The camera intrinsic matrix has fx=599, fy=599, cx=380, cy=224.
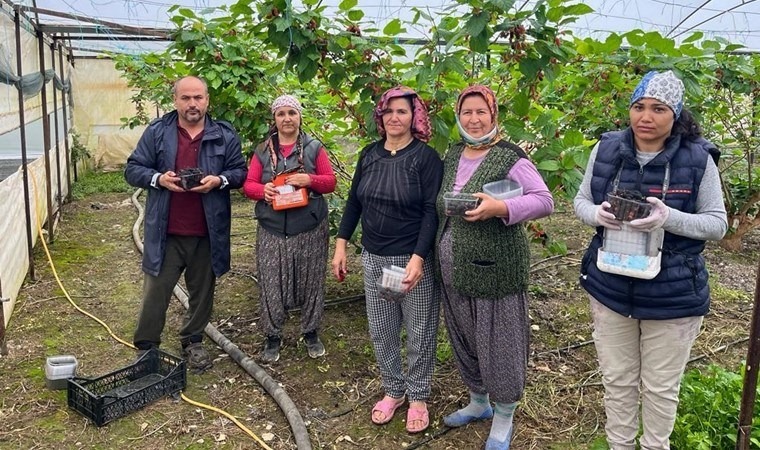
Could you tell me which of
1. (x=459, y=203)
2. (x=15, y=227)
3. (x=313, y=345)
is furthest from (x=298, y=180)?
(x=15, y=227)

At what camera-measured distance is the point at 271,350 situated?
3549mm

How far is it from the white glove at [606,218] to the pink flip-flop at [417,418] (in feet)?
4.19

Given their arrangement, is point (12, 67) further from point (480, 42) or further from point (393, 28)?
point (480, 42)

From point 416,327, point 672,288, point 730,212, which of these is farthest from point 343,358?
point 730,212

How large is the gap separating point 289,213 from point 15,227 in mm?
2869

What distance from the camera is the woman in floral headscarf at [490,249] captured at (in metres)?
2.33

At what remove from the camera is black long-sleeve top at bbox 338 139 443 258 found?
101 inches

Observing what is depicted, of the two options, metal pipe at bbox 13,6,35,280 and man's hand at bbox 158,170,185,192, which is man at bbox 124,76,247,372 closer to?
man's hand at bbox 158,170,185,192

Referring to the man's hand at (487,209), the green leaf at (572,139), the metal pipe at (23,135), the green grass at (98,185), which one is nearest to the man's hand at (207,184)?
the man's hand at (487,209)

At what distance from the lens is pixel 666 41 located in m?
2.69

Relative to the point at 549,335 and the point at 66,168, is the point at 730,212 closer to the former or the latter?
the point at 549,335

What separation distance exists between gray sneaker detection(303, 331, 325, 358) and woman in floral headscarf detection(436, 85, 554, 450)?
48.6 inches

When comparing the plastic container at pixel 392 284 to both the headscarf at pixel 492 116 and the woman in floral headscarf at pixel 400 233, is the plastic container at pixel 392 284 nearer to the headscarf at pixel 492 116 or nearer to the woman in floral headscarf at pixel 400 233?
the woman in floral headscarf at pixel 400 233

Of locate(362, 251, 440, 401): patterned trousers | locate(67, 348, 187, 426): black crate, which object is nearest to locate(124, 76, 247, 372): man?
locate(67, 348, 187, 426): black crate
